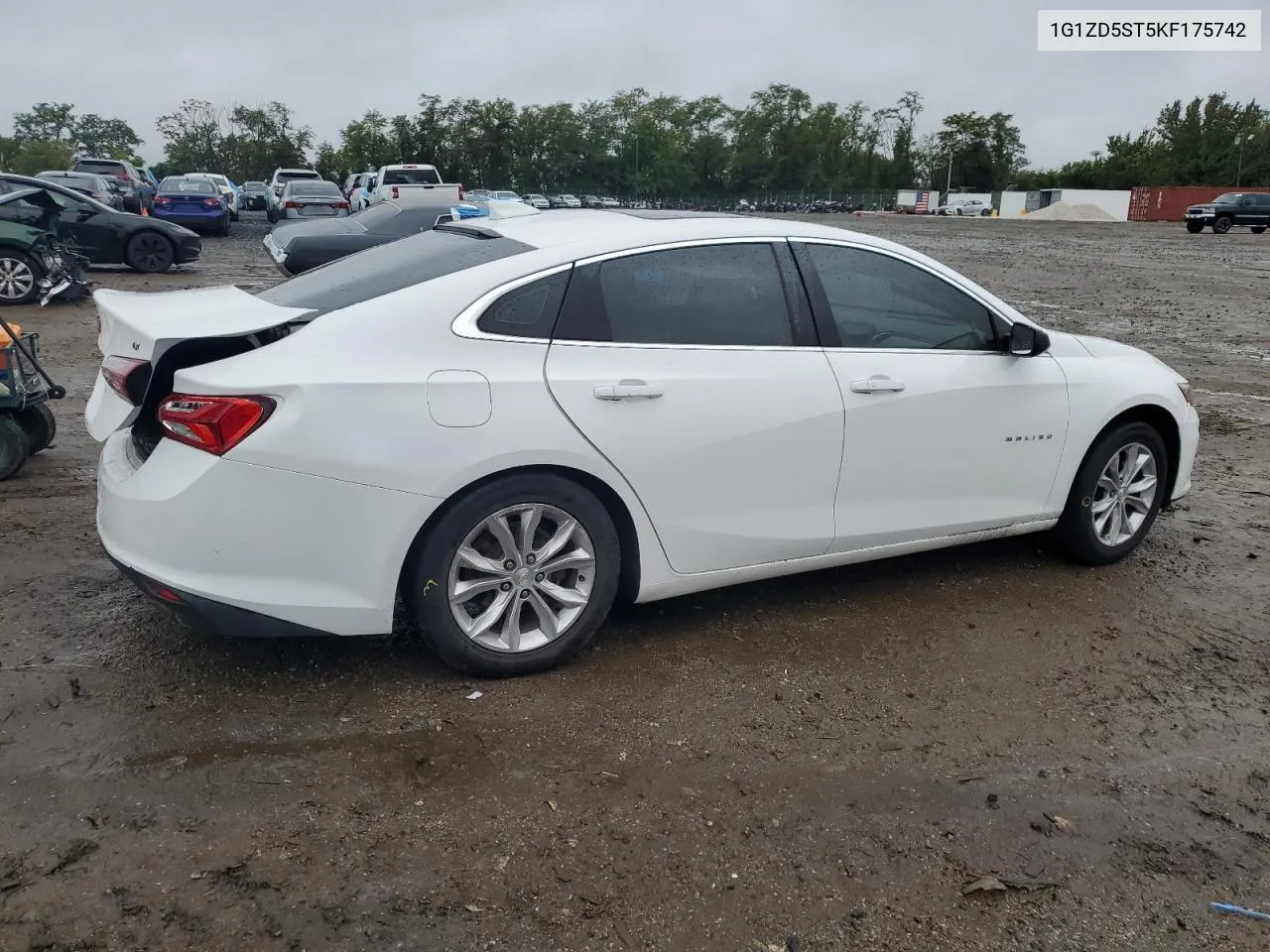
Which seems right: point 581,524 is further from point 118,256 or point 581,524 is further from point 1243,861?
→ point 118,256

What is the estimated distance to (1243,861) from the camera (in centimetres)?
289

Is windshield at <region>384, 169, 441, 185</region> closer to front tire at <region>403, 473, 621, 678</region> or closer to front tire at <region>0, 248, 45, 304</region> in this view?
front tire at <region>0, 248, 45, 304</region>

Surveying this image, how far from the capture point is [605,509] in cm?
378

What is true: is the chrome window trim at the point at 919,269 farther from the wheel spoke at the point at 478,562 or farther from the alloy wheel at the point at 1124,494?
the wheel spoke at the point at 478,562

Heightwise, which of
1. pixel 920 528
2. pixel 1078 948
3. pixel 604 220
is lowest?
pixel 1078 948

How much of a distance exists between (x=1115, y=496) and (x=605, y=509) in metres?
2.75

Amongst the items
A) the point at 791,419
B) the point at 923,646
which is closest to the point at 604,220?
the point at 791,419

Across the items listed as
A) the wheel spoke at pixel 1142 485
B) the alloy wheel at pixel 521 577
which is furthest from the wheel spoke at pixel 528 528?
the wheel spoke at pixel 1142 485

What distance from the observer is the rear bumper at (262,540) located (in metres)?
3.25

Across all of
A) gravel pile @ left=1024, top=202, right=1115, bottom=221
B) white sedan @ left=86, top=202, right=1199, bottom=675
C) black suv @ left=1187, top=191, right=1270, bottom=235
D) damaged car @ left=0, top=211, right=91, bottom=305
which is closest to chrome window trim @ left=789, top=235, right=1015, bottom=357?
white sedan @ left=86, top=202, right=1199, bottom=675

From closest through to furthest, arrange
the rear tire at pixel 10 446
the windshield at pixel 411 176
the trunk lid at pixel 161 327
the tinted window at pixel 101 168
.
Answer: the trunk lid at pixel 161 327 → the rear tire at pixel 10 446 → the tinted window at pixel 101 168 → the windshield at pixel 411 176

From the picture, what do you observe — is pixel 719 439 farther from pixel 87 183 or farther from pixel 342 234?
pixel 87 183

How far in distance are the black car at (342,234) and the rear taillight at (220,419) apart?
947cm

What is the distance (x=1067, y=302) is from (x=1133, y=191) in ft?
212
